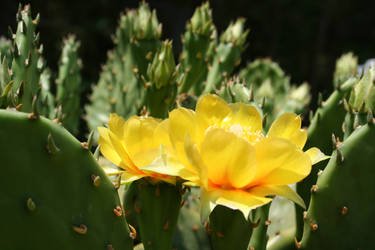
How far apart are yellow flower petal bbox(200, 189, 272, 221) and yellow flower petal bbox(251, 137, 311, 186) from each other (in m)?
0.03

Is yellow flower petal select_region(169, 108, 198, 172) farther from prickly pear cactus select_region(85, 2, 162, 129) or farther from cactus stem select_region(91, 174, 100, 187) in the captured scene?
prickly pear cactus select_region(85, 2, 162, 129)

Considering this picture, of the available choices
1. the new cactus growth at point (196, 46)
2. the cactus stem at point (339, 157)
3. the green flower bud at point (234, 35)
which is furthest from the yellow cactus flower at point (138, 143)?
the green flower bud at point (234, 35)

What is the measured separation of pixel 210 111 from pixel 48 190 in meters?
0.23

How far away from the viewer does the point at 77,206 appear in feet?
2.01

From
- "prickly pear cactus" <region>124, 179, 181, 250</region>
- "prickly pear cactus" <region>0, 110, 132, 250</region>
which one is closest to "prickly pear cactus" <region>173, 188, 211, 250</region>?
"prickly pear cactus" <region>124, 179, 181, 250</region>

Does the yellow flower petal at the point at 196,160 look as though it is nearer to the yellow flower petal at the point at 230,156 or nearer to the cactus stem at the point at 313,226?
the yellow flower petal at the point at 230,156

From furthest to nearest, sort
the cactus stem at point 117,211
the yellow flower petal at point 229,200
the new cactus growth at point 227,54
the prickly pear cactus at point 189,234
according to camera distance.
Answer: the new cactus growth at point 227,54, the prickly pear cactus at point 189,234, the cactus stem at point 117,211, the yellow flower petal at point 229,200

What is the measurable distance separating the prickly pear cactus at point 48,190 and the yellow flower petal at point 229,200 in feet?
0.48

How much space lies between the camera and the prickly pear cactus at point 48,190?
0.57 meters

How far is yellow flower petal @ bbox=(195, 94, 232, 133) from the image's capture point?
655mm

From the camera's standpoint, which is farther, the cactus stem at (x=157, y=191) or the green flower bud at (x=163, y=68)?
the green flower bud at (x=163, y=68)

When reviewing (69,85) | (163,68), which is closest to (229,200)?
(163,68)

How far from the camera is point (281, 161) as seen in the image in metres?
0.57

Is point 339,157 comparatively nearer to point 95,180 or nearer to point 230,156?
point 230,156
